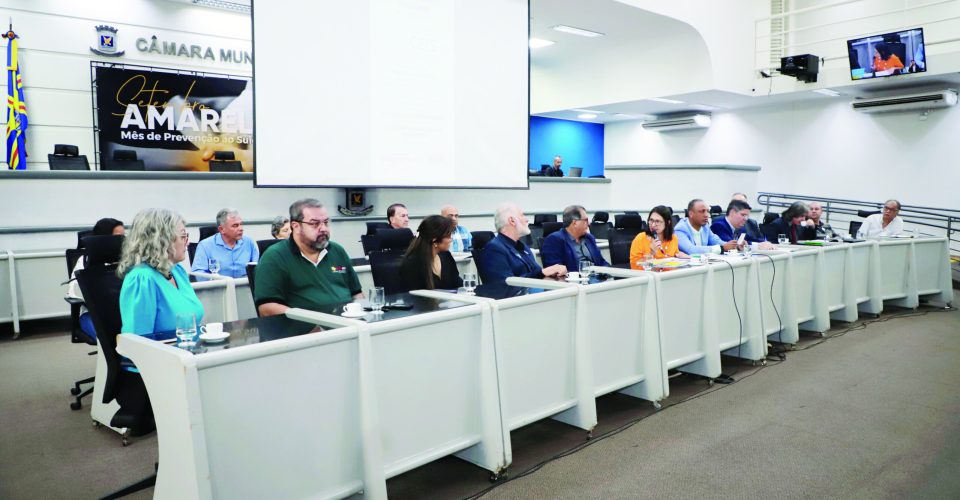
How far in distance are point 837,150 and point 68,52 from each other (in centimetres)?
1281

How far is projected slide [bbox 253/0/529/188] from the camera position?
6082 millimetres

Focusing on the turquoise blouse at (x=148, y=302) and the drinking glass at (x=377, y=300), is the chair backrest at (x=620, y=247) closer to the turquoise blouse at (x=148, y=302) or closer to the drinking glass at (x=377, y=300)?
the drinking glass at (x=377, y=300)

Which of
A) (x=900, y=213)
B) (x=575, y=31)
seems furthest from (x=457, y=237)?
(x=900, y=213)

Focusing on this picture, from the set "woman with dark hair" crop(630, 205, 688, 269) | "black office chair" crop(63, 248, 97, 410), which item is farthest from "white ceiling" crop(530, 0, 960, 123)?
"black office chair" crop(63, 248, 97, 410)

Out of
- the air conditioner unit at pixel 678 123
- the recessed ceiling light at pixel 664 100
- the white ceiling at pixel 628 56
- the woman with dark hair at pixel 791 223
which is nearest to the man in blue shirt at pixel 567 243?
the woman with dark hair at pixel 791 223

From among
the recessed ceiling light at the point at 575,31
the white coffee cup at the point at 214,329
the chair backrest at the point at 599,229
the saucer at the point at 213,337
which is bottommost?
the saucer at the point at 213,337

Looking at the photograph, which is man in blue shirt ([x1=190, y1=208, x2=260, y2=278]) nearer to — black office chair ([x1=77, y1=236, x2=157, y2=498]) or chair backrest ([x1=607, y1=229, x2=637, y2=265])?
black office chair ([x1=77, y1=236, x2=157, y2=498])

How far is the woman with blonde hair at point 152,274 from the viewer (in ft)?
9.10

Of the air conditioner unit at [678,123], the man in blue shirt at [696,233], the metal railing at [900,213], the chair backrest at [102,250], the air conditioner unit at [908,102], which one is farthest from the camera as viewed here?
the air conditioner unit at [678,123]

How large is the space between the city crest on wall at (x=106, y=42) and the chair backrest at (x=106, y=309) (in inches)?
280

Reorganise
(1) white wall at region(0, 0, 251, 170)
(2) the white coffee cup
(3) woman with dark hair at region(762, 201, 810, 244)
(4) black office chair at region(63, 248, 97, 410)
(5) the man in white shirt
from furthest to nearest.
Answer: (1) white wall at region(0, 0, 251, 170), (5) the man in white shirt, (3) woman with dark hair at region(762, 201, 810, 244), (4) black office chair at region(63, 248, 97, 410), (2) the white coffee cup

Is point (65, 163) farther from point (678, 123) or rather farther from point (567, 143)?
point (678, 123)

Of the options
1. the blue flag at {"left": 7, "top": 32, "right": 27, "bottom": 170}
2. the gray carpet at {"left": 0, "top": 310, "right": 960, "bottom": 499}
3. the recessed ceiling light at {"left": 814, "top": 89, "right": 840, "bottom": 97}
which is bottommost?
the gray carpet at {"left": 0, "top": 310, "right": 960, "bottom": 499}

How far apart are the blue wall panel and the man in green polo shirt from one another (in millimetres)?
12112
